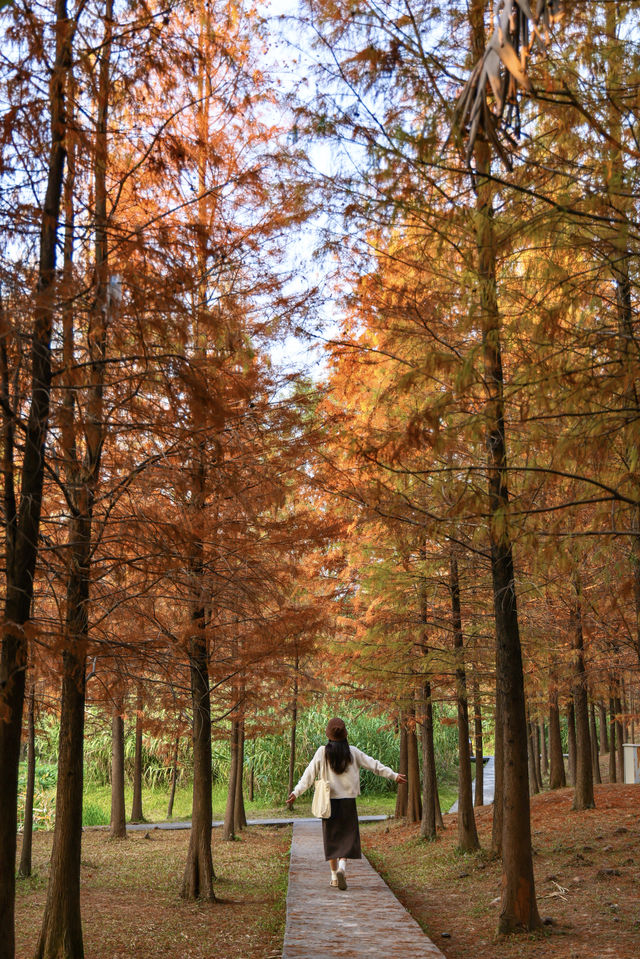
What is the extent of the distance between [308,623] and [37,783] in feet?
65.8

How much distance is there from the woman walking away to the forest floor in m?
1.04

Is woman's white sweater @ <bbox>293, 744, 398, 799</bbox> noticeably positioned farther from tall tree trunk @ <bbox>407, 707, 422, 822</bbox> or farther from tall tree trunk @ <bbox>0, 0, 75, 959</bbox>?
tall tree trunk @ <bbox>407, 707, 422, 822</bbox>

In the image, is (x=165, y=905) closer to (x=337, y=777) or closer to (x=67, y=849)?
(x=337, y=777)

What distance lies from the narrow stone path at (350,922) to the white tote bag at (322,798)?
2.81 feet

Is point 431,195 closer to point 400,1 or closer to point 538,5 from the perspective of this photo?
point 400,1

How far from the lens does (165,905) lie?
10.7 m

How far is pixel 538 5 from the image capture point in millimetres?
3055

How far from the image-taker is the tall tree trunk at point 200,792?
10.9 m

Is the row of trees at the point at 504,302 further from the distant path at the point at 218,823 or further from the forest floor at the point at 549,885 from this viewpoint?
the distant path at the point at 218,823

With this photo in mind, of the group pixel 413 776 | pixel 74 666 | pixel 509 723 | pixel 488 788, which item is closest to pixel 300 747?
pixel 413 776

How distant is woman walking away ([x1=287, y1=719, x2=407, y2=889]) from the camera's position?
958cm

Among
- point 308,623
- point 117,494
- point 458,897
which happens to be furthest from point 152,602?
point 458,897

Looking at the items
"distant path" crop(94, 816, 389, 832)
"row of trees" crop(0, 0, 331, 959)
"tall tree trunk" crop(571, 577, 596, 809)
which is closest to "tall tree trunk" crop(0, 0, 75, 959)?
"row of trees" crop(0, 0, 331, 959)

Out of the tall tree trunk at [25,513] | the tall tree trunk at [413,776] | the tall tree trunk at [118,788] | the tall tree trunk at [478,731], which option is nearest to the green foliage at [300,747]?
the tall tree trunk at [478,731]
